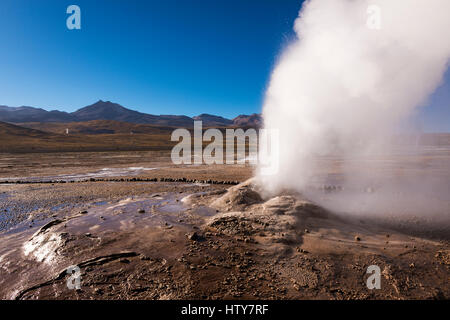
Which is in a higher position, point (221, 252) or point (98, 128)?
point (98, 128)

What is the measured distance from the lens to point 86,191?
12984 mm

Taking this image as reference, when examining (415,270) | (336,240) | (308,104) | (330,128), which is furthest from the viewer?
(330,128)

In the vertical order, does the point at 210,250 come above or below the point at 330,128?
below

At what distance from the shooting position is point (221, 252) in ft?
18.5

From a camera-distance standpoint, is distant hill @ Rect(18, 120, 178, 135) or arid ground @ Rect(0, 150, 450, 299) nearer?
arid ground @ Rect(0, 150, 450, 299)

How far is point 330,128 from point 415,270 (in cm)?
893

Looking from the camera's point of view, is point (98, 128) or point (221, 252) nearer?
point (221, 252)

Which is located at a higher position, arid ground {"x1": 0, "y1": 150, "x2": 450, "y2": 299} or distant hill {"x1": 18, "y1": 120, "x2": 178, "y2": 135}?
distant hill {"x1": 18, "y1": 120, "x2": 178, "y2": 135}

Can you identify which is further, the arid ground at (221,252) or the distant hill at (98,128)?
the distant hill at (98,128)

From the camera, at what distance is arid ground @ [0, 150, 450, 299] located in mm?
4238

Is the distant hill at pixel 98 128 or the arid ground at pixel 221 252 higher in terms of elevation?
the distant hill at pixel 98 128

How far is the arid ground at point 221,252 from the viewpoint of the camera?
4.24m
